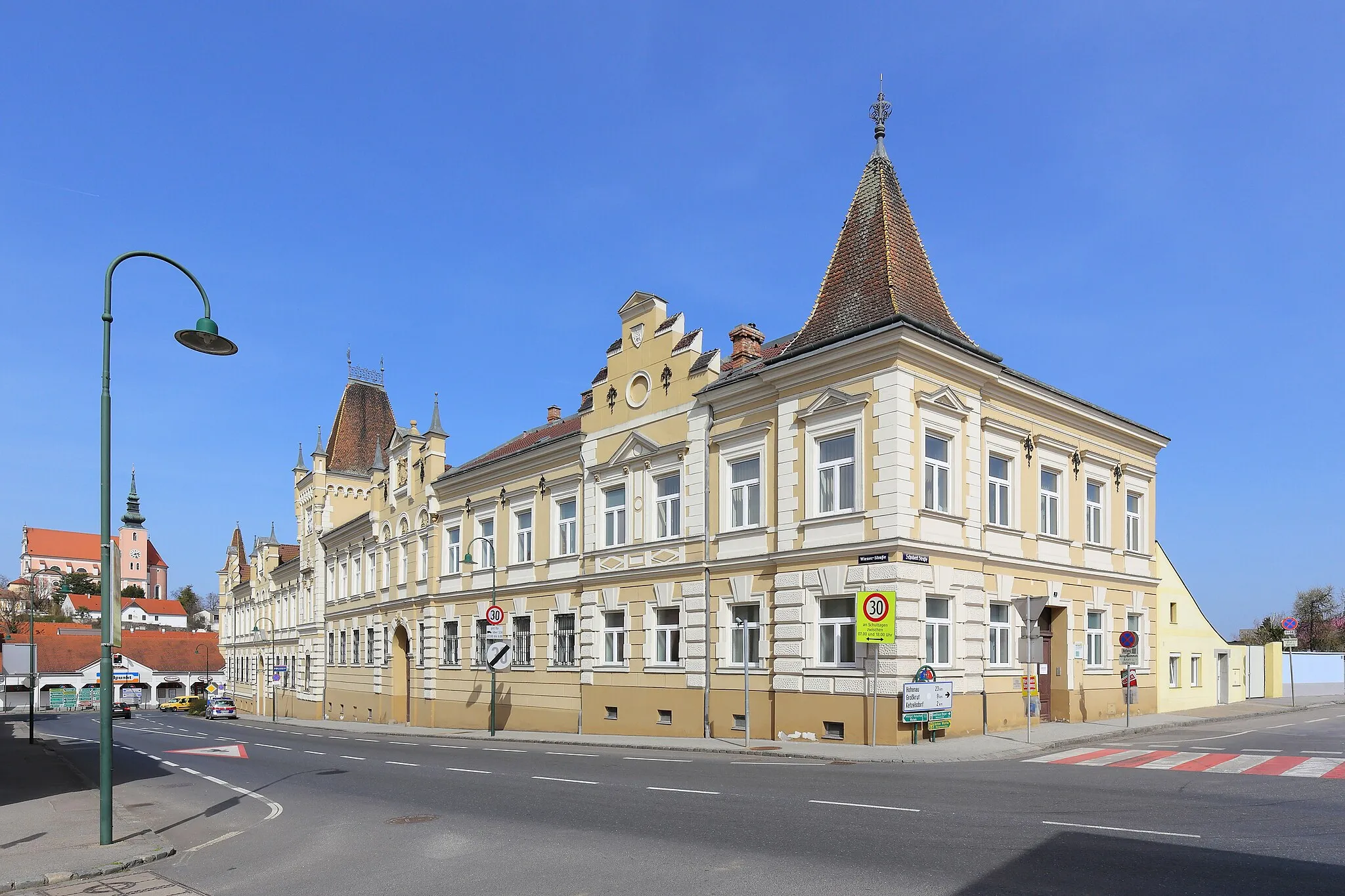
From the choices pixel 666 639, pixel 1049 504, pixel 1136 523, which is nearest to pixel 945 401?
pixel 1049 504

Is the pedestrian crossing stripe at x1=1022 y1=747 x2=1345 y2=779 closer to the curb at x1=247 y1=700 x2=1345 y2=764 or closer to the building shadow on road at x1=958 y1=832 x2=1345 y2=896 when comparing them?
the curb at x1=247 y1=700 x2=1345 y2=764

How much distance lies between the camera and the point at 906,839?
10.3m

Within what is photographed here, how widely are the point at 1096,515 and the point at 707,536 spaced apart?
11828mm

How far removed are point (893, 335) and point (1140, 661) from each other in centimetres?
1560

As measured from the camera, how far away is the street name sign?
70.5 ft

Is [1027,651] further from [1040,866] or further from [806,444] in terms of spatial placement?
[1040,866]

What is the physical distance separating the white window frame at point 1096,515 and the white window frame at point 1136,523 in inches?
62.8

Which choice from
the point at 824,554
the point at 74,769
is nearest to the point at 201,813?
the point at 74,769

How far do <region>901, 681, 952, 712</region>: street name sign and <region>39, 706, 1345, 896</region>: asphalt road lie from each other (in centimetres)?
286

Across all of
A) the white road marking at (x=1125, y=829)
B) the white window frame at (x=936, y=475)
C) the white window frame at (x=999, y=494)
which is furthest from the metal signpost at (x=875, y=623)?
the white road marking at (x=1125, y=829)

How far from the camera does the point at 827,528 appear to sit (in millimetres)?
23812

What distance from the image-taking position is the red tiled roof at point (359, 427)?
6556 centimetres

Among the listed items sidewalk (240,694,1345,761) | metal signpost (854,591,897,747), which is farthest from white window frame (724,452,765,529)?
sidewalk (240,694,1345,761)

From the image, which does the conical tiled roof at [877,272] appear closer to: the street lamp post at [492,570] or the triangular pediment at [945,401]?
the triangular pediment at [945,401]
